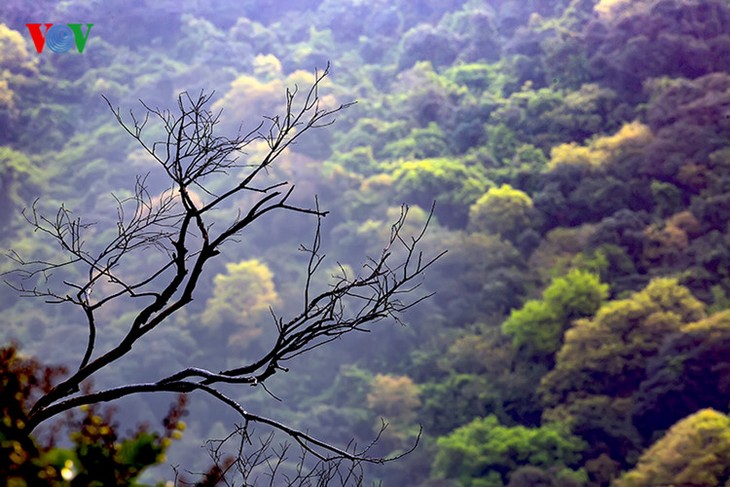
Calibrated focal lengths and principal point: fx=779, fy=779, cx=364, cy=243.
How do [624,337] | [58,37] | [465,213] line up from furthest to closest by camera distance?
1. [58,37]
2. [465,213]
3. [624,337]

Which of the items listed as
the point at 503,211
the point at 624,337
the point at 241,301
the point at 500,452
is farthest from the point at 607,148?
the point at 241,301

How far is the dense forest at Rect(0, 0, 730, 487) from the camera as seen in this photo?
11945mm

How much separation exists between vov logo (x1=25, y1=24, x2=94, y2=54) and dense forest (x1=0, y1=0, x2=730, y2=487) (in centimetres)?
54

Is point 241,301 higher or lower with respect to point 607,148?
higher

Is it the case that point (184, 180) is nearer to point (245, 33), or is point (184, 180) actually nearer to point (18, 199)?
point (18, 199)

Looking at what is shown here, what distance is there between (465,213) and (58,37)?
1754 cm

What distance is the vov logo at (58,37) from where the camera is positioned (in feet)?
84.3

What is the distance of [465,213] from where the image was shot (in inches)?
747

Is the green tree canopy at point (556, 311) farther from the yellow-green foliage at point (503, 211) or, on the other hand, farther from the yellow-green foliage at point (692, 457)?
the yellow-green foliage at point (692, 457)

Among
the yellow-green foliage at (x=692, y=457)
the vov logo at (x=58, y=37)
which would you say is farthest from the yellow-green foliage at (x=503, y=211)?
the vov logo at (x=58, y=37)

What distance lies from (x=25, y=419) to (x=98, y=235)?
22303 millimetres

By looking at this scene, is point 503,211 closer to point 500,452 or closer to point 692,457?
point 500,452

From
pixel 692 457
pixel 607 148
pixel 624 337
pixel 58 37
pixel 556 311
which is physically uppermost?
pixel 58 37

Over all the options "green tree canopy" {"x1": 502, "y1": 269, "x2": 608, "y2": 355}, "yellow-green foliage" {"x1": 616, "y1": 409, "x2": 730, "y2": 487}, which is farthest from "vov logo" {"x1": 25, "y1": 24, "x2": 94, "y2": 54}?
"yellow-green foliage" {"x1": 616, "y1": 409, "x2": 730, "y2": 487}
